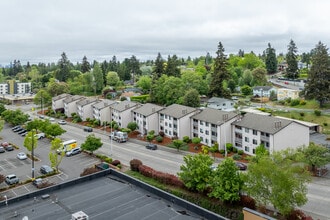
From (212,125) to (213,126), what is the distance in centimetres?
24

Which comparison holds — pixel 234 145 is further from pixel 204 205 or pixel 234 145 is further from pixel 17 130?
pixel 17 130

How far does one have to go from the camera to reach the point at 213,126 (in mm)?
50531

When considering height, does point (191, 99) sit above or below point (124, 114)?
above

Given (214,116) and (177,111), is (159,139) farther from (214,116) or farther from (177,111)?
(214,116)

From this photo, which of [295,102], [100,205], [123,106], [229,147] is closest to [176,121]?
[229,147]

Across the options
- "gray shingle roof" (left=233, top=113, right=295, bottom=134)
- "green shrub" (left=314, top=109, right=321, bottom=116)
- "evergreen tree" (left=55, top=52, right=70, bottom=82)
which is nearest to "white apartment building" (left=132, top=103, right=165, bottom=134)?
"gray shingle roof" (left=233, top=113, right=295, bottom=134)

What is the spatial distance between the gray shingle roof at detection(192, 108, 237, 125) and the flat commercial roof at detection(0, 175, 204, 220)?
28.3 meters

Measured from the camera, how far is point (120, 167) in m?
43.7

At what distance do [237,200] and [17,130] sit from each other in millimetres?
54076

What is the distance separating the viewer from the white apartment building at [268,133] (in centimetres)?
4334

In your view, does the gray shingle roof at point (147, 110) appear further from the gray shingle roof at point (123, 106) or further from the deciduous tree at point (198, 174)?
the deciduous tree at point (198, 174)

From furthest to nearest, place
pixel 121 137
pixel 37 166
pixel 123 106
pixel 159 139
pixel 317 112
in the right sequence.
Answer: pixel 123 106 → pixel 317 112 → pixel 121 137 → pixel 159 139 → pixel 37 166

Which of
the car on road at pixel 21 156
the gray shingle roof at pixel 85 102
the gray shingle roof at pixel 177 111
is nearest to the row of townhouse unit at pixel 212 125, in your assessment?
the gray shingle roof at pixel 177 111

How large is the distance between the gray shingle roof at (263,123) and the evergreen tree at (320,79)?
25934 millimetres
